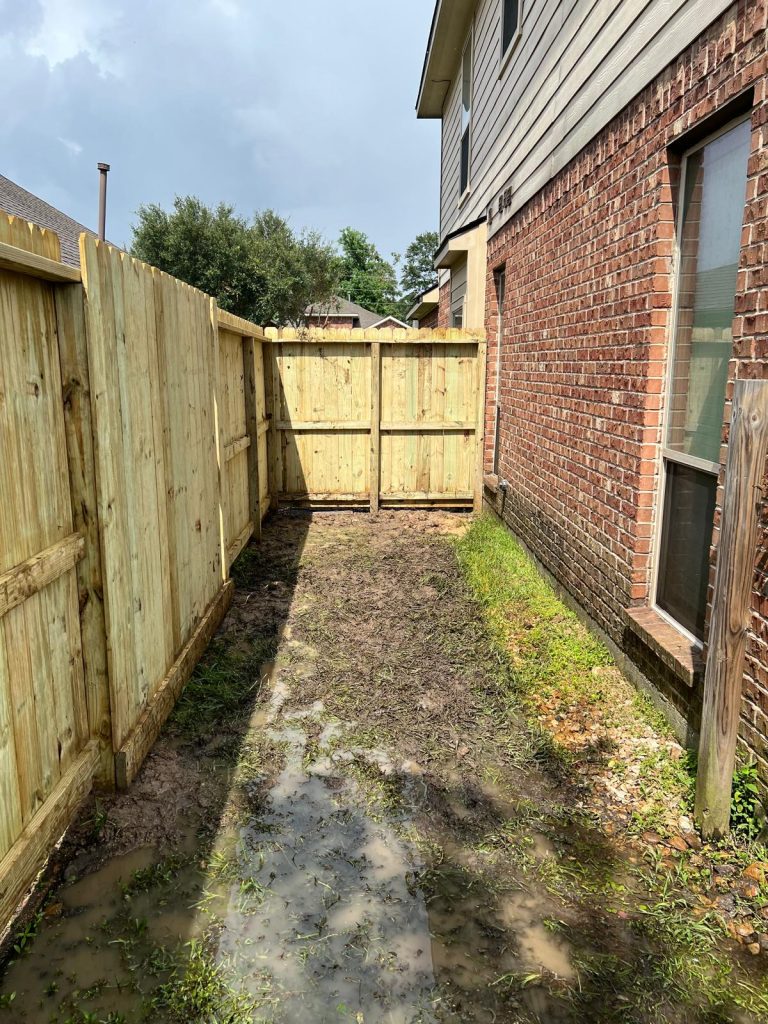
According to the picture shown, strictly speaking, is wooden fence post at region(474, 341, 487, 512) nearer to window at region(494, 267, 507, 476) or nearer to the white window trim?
window at region(494, 267, 507, 476)

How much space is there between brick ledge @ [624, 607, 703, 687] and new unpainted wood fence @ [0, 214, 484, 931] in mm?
2528

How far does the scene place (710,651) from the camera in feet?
8.80

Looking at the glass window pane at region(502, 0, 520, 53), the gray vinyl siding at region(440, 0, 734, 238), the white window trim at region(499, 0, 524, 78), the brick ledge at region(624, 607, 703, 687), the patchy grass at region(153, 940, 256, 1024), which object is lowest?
the patchy grass at region(153, 940, 256, 1024)

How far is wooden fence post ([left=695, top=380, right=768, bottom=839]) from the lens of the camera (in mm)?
2500

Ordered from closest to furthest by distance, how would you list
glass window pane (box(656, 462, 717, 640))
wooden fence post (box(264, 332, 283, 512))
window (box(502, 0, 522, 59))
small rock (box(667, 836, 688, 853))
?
small rock (box(667, 836, 688, 853)) → glass window pane (box(656, 462, 717, 640)) → window (box(502, 0, 522, 59)) → wooden fence post (box(264, 332, 283, 512))

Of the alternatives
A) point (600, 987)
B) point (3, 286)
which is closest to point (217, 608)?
point (3, 286)

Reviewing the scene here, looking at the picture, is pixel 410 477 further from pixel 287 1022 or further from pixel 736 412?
pixel 287 1022

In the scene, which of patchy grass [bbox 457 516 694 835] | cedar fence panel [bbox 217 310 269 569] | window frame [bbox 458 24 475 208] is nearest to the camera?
patchy grass [bbox 457 516 694 835]

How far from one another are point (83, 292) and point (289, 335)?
626 cm

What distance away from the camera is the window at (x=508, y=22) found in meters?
7.29

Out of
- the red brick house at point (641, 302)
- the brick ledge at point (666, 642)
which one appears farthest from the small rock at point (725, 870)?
the brick ledge at point (666, 642)

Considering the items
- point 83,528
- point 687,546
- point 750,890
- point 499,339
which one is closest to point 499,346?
point 499,339

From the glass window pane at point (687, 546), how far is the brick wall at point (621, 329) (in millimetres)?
126

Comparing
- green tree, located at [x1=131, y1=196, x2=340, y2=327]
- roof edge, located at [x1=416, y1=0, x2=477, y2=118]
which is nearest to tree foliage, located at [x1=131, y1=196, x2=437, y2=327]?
green tree, located at [x1=131, y1=196, x2=340, y2=327]
